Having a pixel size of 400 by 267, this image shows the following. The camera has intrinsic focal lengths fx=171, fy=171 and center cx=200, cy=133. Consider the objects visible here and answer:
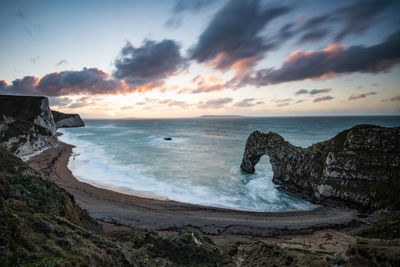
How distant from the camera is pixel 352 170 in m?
19.3

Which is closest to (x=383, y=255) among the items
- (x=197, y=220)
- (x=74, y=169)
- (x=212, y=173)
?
(x=197, y=220)

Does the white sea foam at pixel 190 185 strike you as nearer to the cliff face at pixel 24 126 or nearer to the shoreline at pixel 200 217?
the shoreline at pixel 200 217

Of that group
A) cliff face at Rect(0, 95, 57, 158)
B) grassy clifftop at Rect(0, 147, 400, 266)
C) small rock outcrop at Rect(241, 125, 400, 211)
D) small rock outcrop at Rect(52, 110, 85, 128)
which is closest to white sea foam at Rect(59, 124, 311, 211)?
small rock outcrop at Rect(241, 125, 400, 211)

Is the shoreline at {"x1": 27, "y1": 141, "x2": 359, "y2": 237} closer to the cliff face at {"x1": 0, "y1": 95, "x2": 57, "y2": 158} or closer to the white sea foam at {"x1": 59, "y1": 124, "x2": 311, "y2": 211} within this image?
the white sea foam at {"x1": 59, "y1": 124, "x2": 311, "y2": 211}

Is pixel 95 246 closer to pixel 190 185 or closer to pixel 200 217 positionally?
pixel 200 217

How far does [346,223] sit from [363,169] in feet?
22.7

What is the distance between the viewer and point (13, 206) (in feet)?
23.2

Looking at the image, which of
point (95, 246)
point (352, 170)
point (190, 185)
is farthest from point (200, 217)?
point (352, 170)

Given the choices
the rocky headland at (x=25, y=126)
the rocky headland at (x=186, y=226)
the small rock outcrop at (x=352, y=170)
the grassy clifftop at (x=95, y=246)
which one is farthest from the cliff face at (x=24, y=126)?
the small rock outcrop at (x=352, y=170)

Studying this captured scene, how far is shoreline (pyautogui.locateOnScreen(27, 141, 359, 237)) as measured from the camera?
1498 cm

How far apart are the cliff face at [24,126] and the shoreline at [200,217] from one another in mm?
28320

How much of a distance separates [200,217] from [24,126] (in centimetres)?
5282

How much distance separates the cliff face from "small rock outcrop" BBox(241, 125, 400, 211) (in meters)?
54.5

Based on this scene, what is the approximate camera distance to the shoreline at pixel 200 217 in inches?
590
